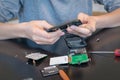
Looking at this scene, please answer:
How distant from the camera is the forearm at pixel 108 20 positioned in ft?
2.86

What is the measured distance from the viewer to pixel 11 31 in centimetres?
78

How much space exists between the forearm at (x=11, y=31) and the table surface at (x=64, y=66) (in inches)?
1.1

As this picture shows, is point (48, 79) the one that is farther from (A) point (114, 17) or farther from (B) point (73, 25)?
(A) point (114, 17)

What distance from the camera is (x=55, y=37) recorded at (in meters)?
0.68

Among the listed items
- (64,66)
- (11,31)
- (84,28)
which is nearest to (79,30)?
(84,28)

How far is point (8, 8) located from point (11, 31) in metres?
0.08

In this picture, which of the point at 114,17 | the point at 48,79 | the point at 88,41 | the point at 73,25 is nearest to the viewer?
the point at 48,79

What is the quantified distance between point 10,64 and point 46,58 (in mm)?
101

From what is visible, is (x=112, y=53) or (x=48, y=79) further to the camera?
(x=112, y=53)

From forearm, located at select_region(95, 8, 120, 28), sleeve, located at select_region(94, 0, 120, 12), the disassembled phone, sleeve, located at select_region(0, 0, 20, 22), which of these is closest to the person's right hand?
the disassembled phone

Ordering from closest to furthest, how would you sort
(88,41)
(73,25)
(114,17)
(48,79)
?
(48,79), (73,25), (88,41), (114,17)

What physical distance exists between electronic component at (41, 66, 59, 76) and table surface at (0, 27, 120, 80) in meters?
0.01

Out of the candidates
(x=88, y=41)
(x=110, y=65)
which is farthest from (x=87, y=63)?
(x=88, y=41)

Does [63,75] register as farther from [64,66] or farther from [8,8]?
[8,8]
